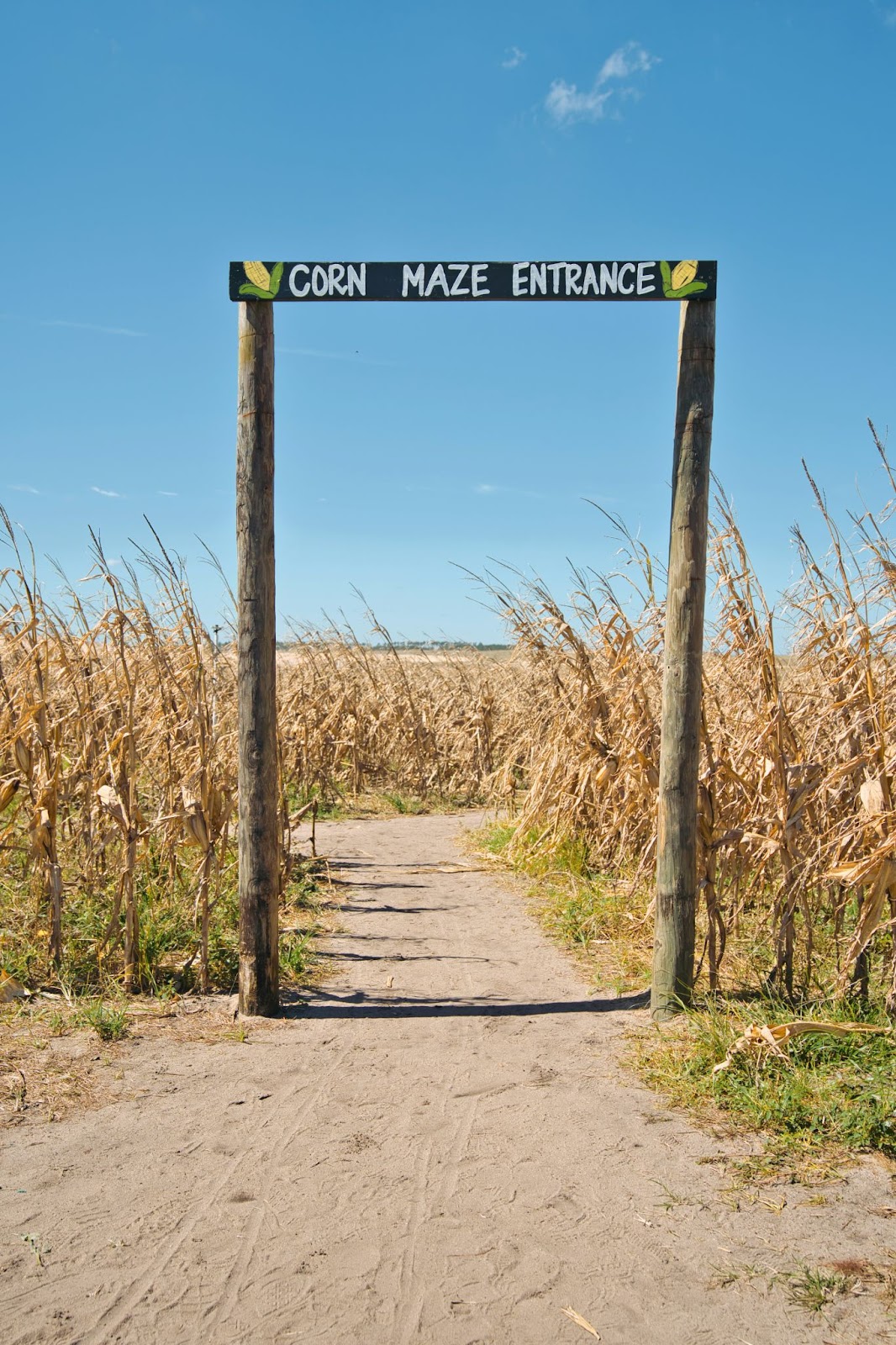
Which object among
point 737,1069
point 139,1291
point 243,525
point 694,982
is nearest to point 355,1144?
point 139,1291

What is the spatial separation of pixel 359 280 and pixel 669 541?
187cm

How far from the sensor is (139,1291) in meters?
2.54

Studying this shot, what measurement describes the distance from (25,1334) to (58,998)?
8.12 ft

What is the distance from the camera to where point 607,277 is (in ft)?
14.3

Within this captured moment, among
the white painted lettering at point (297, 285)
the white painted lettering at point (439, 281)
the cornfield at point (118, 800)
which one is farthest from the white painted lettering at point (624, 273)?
the cornfield at point (118, 800)

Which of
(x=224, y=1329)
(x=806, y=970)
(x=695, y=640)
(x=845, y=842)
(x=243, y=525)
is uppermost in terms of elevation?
(x=243, y=525)

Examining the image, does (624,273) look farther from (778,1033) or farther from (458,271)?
(778,1033)

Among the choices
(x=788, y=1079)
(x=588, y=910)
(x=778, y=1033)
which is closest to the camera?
(x=788, y=1079)

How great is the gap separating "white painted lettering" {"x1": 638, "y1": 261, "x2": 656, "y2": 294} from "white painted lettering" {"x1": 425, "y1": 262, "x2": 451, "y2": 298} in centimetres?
87

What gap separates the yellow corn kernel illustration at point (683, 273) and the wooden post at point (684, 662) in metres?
0.10

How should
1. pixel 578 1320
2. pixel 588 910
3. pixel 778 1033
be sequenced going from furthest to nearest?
pixel 588 910
pixel 778 1033
pixel 578 1320

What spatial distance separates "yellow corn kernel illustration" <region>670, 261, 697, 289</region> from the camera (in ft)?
14.2

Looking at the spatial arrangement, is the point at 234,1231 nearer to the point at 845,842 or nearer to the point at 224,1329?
the point at 224,1329

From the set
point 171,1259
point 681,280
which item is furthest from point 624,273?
point 171,1259
